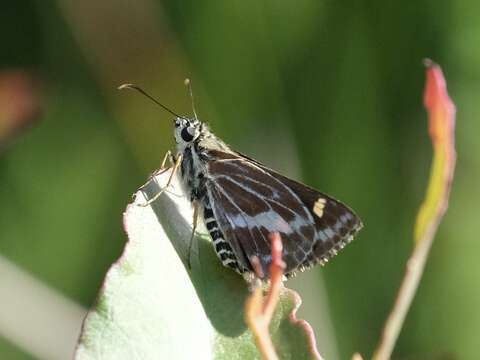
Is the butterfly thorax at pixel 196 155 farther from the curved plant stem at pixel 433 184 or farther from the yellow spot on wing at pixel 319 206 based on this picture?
the curved plant stem at pixel 433 184

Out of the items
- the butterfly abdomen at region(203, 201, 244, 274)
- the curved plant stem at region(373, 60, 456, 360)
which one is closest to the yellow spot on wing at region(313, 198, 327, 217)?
the butterfly abdomen at region(203, 201, 244, 274)

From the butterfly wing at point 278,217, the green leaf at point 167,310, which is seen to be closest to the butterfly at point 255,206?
the butterfly wing at point 278,217

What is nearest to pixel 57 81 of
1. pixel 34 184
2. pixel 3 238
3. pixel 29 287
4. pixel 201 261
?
pixel 34 184

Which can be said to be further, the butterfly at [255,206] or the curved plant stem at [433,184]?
the butterfly at [255,206]

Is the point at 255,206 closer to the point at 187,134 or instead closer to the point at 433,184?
the point at 187,134

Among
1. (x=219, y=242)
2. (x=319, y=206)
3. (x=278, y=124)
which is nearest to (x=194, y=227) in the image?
(x=219, y=242)
